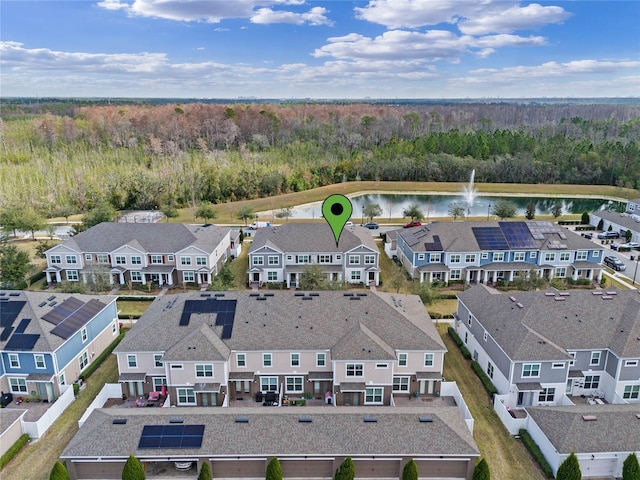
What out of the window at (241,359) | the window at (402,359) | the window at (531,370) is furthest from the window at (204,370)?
the window at (531,370)

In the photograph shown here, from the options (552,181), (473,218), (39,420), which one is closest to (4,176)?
(39,420)

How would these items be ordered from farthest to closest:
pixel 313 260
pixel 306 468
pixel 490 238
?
pixel 490 238 → pixel 313 260 → pixel 306 468

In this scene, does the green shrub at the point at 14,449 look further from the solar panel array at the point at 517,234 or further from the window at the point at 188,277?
the solar panel array at the point at 517,234

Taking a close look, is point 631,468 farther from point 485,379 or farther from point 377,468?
point 377,468

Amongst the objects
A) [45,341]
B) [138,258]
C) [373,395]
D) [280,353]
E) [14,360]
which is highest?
[45,341]

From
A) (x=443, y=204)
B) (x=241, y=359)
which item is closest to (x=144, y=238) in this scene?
(x=241, y=359)

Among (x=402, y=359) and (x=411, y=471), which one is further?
(x=402, y=359)
